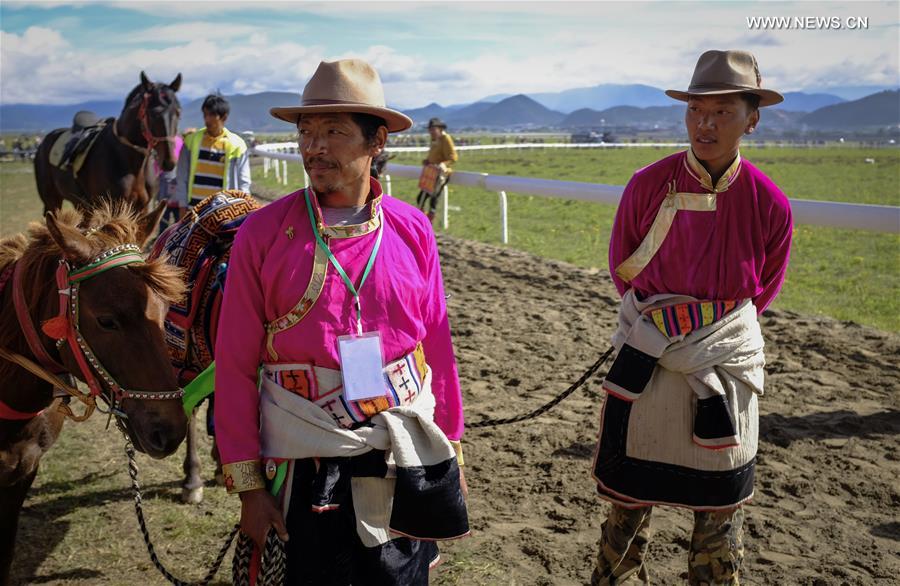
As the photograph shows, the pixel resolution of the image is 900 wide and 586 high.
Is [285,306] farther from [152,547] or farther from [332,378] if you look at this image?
[152,547]

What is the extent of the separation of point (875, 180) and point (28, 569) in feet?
109

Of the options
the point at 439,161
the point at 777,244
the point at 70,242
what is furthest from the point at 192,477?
the point at 439,161

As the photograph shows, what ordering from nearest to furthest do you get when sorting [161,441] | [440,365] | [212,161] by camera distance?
[440,365] → [161,441] → [212,161]

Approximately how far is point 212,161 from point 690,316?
16.3ft

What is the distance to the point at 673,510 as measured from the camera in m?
4.32

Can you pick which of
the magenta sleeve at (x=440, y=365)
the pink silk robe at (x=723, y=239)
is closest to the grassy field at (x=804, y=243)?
the pink silk robe at (x=723, y=239)

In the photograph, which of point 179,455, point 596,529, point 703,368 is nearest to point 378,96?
point 703,368

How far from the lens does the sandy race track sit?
380 centimetres

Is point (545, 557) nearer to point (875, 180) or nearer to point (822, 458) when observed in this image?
point (822, 458)

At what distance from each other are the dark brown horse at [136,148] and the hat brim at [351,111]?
724 centimetres

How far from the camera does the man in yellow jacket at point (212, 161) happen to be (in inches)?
262

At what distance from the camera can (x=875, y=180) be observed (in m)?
30.4

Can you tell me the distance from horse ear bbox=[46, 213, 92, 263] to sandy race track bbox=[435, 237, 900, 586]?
219 centimetres

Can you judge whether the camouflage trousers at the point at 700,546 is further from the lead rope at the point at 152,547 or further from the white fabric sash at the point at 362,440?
the lead rope at the point at 152,547
